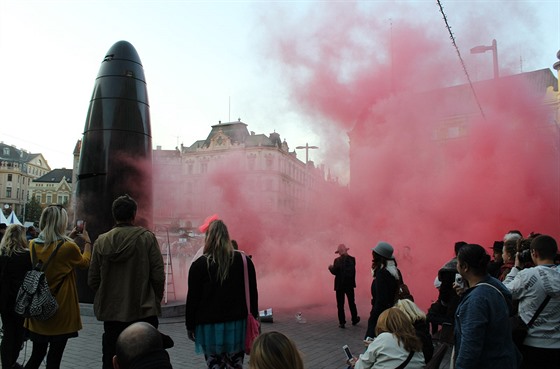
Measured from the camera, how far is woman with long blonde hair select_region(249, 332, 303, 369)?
6.42 ft

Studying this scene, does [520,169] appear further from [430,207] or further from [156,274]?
[156,274]

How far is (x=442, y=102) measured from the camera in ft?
54.6

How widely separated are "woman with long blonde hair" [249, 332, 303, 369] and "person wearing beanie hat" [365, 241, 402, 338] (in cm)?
310

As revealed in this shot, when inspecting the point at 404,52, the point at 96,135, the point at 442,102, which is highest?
the point at 404,52

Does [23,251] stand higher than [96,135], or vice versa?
[96,135]

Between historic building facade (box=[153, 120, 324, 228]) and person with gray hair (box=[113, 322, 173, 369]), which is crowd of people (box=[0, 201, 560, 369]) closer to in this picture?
person with gray hair (box=[113, 322, 173, 369])

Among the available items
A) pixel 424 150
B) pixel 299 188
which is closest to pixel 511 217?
pixel 424 150

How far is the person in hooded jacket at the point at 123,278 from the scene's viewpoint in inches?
148

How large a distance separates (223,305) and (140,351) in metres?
1.52

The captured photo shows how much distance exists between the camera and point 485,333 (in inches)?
105

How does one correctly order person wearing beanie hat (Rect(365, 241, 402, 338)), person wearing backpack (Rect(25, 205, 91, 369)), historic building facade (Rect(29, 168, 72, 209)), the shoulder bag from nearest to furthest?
1. the shoulder bag
2. person wearing backpack (Rect(25, 205, 91, 369))
3. person wearing beanie hat (Rect(365, 241, 402, 338))
4. historic building facade (Rect(29, 168, 72, 209))

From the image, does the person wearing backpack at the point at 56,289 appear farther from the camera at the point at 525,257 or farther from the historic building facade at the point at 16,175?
the historic building facade at the point at 16,175

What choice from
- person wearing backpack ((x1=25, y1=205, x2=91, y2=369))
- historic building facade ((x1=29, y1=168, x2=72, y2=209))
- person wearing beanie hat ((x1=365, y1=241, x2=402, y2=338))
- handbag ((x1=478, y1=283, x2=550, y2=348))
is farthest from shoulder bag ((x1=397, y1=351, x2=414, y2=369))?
historic building facade ((x1=29, y1=168, x2=72, y2=209))

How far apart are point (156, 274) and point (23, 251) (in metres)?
1.60
